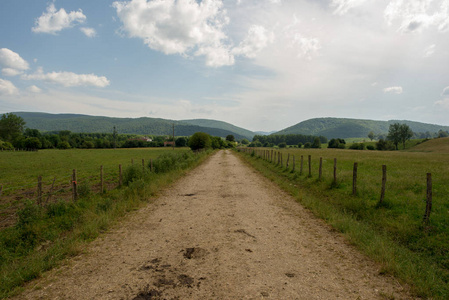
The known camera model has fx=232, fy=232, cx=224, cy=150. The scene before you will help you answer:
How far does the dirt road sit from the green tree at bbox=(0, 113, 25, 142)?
130239 millimetres

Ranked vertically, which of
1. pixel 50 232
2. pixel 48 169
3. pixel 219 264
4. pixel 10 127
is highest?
pixel 10 127

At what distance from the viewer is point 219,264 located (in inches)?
199

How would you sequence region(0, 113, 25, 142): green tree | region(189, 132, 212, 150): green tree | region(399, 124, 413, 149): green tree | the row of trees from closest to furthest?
region(189, 132, 212, 150): green tree, region(399, 124, 413, 149): green tree, the row of trees, region(0, 113, 25, 142): green tree

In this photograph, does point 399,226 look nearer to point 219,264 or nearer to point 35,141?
point 219,264

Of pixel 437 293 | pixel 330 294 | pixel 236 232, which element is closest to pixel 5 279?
pixel 236 232

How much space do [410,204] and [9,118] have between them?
14229 centimetres

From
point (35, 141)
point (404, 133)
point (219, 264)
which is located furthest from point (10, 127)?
point (404, 133)

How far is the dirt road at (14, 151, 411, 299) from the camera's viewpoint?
413cm

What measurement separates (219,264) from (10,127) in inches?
5384

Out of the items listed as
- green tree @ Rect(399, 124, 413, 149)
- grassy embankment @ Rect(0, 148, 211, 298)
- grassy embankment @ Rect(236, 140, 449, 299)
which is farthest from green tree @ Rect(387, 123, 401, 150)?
grassy embankment @ Rect(0, 148, 211, 298)

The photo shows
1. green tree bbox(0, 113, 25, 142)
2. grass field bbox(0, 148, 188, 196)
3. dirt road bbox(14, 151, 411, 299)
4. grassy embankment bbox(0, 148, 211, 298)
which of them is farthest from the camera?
green tree bbox(0, 113, 25, 142)

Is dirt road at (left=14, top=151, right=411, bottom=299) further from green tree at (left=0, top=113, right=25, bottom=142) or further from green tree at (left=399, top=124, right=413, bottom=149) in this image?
green tree at (left=0, top=113, right=25, bottom=142)

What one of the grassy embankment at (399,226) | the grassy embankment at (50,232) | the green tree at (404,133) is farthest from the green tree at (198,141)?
the green tree at (404,133)

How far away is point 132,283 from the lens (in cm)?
440
